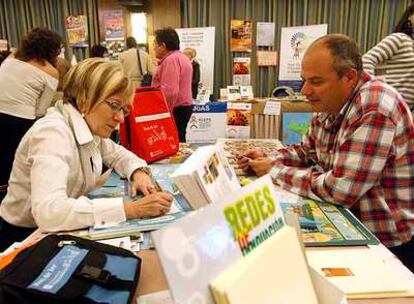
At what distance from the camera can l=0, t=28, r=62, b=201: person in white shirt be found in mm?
2488

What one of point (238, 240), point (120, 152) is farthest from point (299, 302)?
point (120, 152)

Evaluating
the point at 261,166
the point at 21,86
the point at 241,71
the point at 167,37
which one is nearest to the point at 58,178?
the point at 261,166

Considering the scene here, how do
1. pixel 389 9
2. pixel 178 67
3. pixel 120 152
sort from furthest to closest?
pixel 389 9 → pixel 178 67 → pixel 120 152

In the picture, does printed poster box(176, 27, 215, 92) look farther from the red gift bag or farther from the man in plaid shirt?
the man in plaid shirt

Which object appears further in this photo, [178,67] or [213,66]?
[213,66]

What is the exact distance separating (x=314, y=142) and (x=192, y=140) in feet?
3.32

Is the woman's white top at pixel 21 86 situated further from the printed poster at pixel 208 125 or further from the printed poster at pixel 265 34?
the printed poster at pixel 265 34

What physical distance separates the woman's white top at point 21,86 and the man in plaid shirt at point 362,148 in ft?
5.95

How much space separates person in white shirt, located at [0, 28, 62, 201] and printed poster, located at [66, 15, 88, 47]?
121 inches

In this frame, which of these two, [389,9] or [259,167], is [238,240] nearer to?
[259,167]

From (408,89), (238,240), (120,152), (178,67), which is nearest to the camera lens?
(238,240)

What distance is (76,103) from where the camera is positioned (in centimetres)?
140

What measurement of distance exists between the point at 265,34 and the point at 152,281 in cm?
497

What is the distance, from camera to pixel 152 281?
2.93ft
